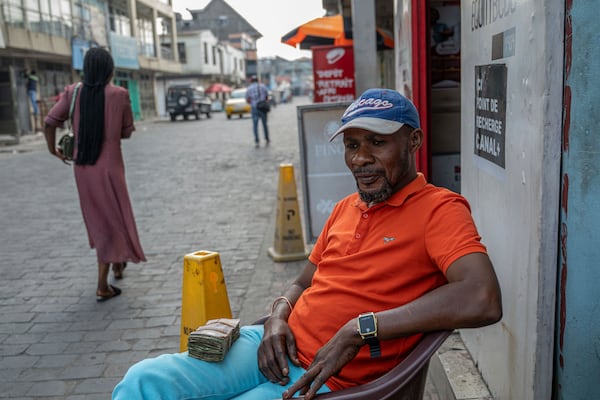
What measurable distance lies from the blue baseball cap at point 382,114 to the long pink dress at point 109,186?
10.1 ft

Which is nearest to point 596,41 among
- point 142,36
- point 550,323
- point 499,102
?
point 499,102

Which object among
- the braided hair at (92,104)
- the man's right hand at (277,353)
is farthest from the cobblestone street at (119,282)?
the man's right hand at (277,353)

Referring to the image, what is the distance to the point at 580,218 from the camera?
1.85 meters

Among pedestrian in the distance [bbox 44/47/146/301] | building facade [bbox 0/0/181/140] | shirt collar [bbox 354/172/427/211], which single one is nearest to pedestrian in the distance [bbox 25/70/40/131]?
building facade [bbox 0/0/181/140]

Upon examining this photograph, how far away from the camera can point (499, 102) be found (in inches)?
94.9

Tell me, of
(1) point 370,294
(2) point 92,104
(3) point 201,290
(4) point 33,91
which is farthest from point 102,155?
(4) point 33,91

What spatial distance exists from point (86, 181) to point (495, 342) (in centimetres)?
342

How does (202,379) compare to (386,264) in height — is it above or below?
below

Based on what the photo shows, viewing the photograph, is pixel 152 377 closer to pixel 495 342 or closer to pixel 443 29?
pixel 495 342

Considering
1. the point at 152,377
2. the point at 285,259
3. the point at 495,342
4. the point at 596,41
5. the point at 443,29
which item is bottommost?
the point at 285,259

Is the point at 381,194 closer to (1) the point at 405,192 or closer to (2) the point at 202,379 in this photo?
(1) the point at 405,192

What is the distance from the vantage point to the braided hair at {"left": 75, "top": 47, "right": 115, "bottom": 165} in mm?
4688

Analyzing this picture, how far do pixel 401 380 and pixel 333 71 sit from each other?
872cm

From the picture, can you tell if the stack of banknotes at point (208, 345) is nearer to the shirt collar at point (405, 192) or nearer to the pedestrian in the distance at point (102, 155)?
the shirt collar at point (405, 192)
